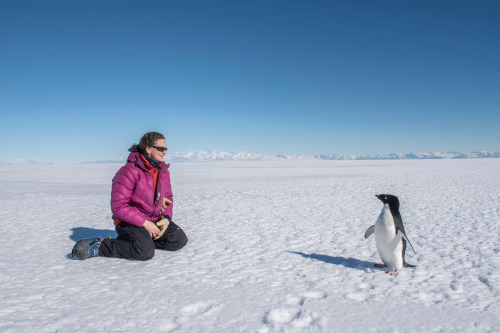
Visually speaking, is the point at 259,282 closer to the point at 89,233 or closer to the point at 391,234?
the point at 391,234

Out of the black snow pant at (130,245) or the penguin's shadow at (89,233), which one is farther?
the penguin's shadow at (89,233)

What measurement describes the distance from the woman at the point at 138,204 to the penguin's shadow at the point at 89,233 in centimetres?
107

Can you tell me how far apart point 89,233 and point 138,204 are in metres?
1.65

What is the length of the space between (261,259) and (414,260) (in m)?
1.35

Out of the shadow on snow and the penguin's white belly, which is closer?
the penguin's white belly

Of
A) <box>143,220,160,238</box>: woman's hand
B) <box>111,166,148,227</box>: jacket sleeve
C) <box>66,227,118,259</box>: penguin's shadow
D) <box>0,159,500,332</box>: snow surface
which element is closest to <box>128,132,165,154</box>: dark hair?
<box>111,166,148,227</box>: jacket sleeve

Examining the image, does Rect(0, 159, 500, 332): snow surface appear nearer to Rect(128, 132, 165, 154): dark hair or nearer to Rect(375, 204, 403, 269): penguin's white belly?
Rect(375, 204, 403, 269): penguin's white belly

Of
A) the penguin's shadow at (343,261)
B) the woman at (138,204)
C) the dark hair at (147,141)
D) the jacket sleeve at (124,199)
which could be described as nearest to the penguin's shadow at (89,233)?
the woman at (138,204)

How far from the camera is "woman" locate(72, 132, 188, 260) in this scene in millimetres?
2615

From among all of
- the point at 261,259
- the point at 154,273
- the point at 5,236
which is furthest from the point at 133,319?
the point at 5,236

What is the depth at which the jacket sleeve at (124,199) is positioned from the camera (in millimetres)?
2602

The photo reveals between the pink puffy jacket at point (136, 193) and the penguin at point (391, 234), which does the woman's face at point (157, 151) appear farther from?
the penguin at point (391, 234)

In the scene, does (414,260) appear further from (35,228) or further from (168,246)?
(35,228)

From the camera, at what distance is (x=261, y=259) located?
2805mm
